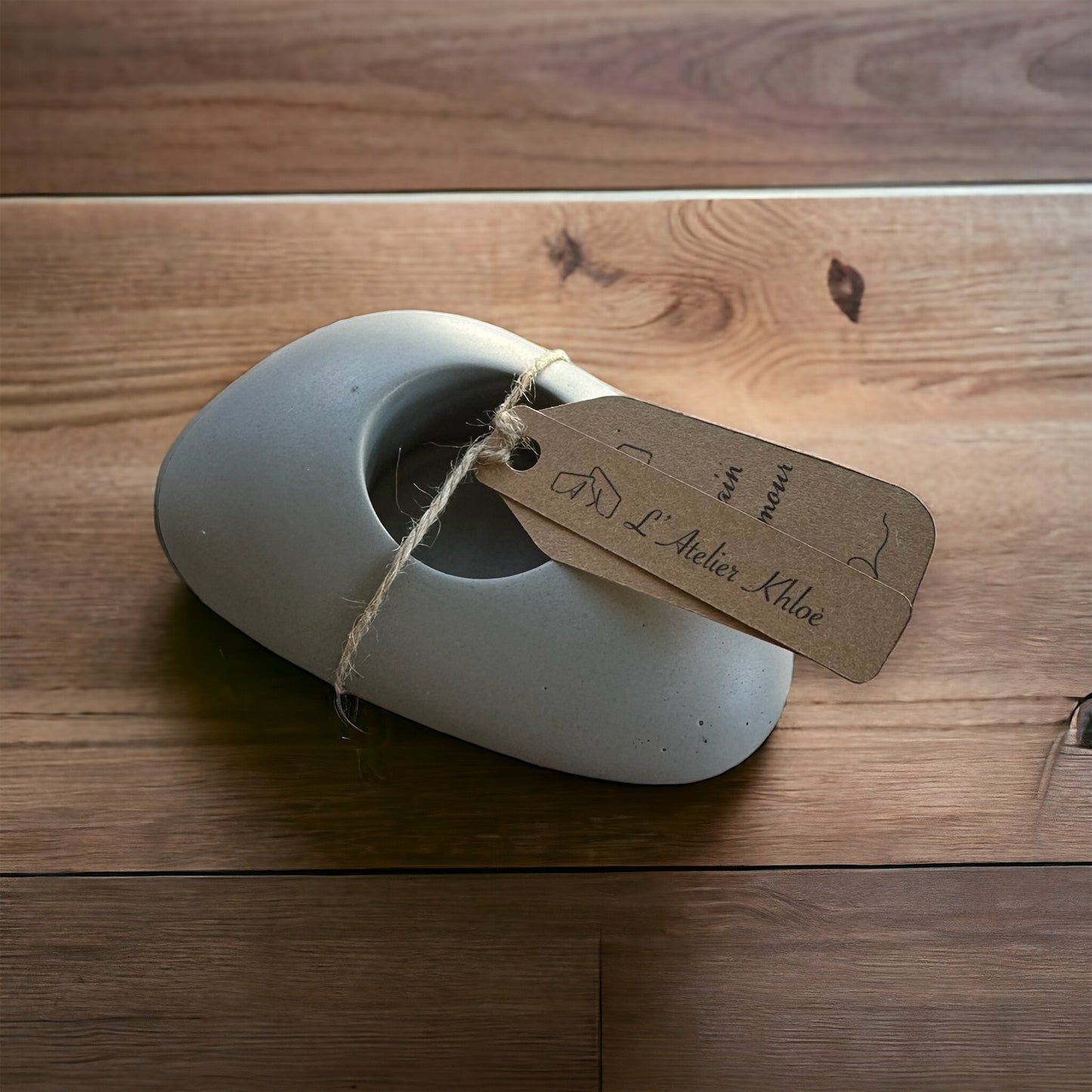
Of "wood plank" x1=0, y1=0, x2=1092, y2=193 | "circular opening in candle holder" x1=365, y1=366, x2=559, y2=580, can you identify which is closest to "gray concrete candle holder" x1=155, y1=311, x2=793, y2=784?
"circular opening in candle holder" x1=365, y1=366, x2=559, y2=580

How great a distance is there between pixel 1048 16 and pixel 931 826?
1.67 ft

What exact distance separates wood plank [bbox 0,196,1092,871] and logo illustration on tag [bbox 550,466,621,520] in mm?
137

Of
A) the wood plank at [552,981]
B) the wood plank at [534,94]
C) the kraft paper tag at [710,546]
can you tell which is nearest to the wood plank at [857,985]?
the wood plank at [552,981]

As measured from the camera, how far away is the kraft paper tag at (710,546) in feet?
1.38

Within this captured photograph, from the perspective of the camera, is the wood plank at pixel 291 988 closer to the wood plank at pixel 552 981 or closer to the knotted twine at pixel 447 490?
the wood plank at pixel 552 981

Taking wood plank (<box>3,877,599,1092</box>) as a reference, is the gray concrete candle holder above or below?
above

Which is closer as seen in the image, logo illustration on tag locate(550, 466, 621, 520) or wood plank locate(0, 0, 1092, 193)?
logo illustration on tag locate(550, 466, 621, 520)

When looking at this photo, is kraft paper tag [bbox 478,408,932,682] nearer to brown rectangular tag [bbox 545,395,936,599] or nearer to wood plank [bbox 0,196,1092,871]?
brown rectangular tag [bbox 545,395,936,599]

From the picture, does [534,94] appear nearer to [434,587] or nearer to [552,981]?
[434,587]

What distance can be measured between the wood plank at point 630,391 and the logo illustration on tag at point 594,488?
137 mm

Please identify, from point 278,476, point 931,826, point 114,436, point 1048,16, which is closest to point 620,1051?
point 931,826

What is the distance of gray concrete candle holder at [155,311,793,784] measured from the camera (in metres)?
0.47

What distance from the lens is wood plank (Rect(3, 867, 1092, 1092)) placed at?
0.47 meters

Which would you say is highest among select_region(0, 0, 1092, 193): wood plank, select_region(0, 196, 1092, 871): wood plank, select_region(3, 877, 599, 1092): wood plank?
select_region(0, 0, 1092, 193): wood plank
